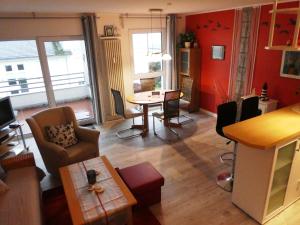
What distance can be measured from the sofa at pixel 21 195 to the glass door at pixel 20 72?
1858mm

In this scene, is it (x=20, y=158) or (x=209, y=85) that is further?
(x=209, y=85)

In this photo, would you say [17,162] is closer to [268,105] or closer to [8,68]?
[8,68]

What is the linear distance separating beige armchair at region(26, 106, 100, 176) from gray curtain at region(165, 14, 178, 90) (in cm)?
316

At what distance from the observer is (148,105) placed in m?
4.73

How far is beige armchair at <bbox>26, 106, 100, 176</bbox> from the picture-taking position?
315 cm

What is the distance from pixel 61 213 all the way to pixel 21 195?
1.76 ft

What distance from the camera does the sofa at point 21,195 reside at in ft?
6.97

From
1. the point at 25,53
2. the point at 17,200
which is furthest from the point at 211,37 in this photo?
the point at 17,200

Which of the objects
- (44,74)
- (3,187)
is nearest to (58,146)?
(3,187)

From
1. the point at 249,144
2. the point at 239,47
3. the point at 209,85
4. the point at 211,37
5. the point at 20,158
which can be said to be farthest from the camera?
the point at 209,85

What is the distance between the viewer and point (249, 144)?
86.5 inches

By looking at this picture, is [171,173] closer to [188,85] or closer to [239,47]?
[188,85]

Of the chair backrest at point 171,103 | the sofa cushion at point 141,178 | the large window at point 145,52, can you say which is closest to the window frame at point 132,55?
the large window at point 145,52

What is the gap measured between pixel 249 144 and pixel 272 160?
297 mm
